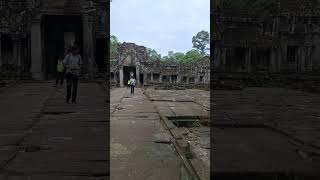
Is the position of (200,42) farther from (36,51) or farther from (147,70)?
(36,51)

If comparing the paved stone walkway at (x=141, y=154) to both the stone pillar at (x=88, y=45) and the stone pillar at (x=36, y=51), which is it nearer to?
the stone pillar at (x=88, y=45)

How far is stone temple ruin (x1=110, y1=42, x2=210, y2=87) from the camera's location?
59.7m

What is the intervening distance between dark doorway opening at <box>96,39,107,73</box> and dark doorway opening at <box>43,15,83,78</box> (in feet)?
4.47

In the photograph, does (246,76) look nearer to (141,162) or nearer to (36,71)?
(36,71)

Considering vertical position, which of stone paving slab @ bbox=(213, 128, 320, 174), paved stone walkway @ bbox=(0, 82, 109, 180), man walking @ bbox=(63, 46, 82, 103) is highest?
man walking @ bbox=(63, 46, 82, 103)

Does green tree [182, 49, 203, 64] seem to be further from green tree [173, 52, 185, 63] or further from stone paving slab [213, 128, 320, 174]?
stone paving slab [213, 128, 320, 174]

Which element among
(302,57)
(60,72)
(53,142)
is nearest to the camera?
(53,142)

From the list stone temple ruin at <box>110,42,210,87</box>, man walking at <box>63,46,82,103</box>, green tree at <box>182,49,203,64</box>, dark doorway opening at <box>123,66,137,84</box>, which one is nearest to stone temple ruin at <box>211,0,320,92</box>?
stone temple ruin at <box>110,42,210,87</box>

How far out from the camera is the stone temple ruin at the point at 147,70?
59.7m

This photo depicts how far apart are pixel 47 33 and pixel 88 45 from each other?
16.3 feet

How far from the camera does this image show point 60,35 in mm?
30750

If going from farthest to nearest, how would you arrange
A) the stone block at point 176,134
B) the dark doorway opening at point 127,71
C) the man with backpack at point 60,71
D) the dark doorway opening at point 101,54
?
the dark doorway opening at point 127,71 < the dark doorway opening at point 101,54 < the man with backpack at point 60,71 < the stone block at point 176,134

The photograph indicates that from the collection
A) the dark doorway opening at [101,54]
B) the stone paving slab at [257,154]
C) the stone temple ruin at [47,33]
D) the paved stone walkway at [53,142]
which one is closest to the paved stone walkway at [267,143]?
the stone paving slab at [257,154]

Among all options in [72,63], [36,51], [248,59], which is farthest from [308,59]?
[72,63]
